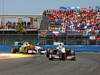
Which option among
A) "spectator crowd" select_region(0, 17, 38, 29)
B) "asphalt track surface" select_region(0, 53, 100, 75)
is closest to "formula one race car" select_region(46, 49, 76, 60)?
"asphalt track surface" select_region(0, 53, 100, 75)

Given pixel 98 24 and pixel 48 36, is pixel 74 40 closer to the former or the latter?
pixel 48 36

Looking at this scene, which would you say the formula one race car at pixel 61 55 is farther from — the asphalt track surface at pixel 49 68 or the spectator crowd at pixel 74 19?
the spectator crowd at pixel 74 19

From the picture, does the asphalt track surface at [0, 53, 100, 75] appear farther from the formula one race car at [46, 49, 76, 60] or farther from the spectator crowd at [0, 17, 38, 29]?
the spectator crowd at [0, 17, 38, 29]

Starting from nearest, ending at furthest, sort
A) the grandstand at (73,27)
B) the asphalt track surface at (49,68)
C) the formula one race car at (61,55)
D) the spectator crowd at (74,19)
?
the asphalt track surface at (49,68), the formula one race car at (61,55), the grandstand at (73,27), the spectator crowd at (74,19)

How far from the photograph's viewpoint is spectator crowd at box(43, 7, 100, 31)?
45.4m

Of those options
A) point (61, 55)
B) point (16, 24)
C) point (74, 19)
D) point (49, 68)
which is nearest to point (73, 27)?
point (74, 19)

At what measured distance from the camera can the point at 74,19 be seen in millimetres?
48125

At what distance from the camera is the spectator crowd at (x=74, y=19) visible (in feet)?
149

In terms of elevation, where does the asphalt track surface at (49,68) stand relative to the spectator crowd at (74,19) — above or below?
below

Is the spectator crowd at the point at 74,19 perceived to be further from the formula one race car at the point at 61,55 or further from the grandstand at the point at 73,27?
the formula one race car at the point at 61,55

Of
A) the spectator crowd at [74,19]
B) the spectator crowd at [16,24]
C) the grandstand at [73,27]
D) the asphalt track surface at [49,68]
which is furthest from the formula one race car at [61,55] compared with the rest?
the spectator crowd at [16,24]

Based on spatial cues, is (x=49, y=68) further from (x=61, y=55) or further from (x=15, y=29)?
(x=15, y=29)

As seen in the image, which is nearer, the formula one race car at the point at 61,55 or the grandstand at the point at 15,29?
the formula one race car at the point at 61,55

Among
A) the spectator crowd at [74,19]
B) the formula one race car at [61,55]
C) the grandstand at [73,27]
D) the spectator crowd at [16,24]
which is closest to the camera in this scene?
the formula one race car at [61,55]
